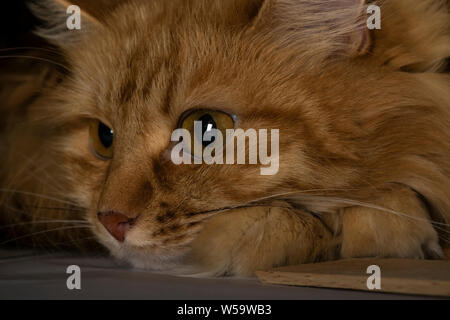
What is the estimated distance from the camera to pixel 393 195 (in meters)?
1.35

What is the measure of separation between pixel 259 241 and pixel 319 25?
1.88 feet

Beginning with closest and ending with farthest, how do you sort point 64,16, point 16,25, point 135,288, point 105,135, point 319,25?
point 135,288
point 319,25
point 105,135
point 64,16
point 16,25

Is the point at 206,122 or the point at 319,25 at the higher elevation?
the point at 319,25

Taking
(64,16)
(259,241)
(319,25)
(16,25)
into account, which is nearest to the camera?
(259,241)

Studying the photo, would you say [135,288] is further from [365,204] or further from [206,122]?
[365,204]

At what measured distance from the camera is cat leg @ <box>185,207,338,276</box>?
49.9 inches

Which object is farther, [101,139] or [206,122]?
[101,139]

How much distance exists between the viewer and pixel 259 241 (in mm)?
1275

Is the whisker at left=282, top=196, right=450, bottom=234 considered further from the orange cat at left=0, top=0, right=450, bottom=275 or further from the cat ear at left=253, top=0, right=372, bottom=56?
the cat ear at left=253, top=0, right=372, bottom=56

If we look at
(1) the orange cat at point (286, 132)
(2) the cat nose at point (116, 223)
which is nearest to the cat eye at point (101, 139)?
(1) the orange cat at point (286, 132)

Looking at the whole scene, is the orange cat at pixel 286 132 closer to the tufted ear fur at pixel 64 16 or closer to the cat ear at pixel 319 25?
the cat ear at pixel 319 25

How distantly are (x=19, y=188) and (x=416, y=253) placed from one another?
1285 millimetres

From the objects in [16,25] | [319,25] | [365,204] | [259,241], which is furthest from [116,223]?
[16,25]

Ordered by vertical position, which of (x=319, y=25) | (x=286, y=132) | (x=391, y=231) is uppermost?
(x=319, y=25)
